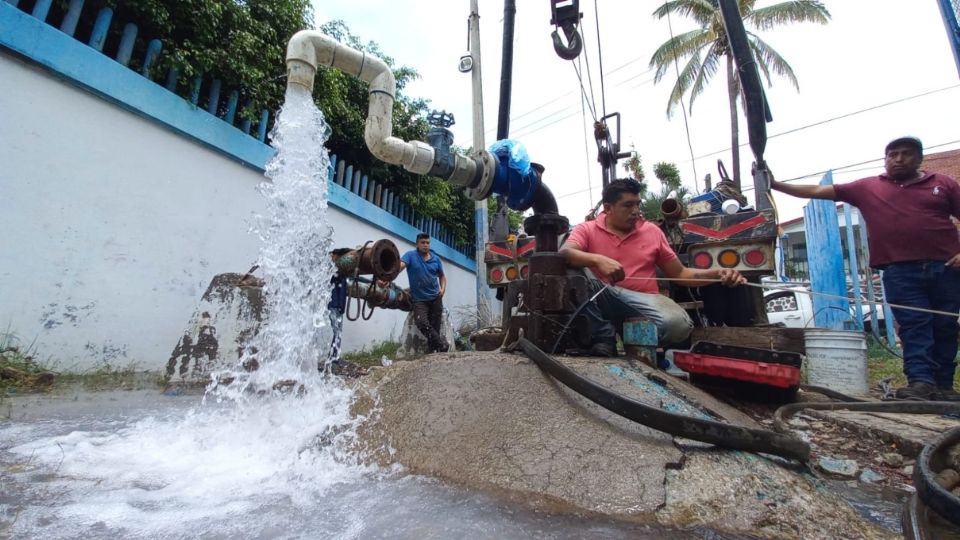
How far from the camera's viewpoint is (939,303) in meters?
2.59

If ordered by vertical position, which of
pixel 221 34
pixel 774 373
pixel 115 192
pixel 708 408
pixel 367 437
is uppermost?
pixel 221 34

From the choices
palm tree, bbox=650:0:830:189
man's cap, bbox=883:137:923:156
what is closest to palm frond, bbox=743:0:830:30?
palm tree, bbox=650:0:830:189

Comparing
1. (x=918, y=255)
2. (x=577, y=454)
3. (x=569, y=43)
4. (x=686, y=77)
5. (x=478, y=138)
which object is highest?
(x=686, y=77)

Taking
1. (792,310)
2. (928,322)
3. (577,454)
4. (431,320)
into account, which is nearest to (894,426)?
(928,322)

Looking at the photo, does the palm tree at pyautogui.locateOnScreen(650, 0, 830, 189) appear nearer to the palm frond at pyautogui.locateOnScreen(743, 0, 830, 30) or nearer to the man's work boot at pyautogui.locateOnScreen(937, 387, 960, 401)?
the palm frond at pyautogui.locateOnScreen(743, 0, 830, 30)

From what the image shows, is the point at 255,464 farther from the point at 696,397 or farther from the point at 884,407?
the point at 884,407

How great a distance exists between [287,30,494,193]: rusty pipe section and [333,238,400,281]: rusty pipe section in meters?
0.91

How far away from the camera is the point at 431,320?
5.53 metres

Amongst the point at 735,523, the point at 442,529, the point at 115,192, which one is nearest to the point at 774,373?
the point at 735,523

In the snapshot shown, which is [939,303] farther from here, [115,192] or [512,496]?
[115,192]

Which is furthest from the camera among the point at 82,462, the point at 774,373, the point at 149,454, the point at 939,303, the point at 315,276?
the point at 315,276

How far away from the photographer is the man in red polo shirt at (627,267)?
2.35 meters

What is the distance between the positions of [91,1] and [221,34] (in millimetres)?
905

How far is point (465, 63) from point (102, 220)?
6.44m
